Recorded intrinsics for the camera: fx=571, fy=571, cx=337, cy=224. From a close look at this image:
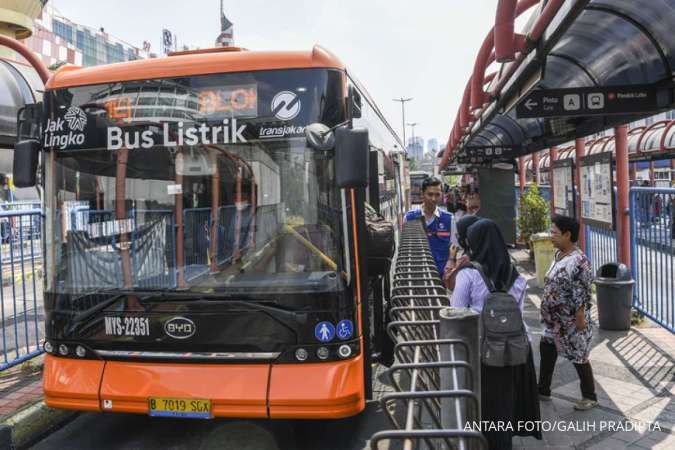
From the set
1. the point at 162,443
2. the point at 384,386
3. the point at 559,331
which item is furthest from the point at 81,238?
the point at 559,331

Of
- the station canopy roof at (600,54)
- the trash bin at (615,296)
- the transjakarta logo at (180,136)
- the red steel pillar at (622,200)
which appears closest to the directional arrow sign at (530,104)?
the station canopy roof at (600,54)

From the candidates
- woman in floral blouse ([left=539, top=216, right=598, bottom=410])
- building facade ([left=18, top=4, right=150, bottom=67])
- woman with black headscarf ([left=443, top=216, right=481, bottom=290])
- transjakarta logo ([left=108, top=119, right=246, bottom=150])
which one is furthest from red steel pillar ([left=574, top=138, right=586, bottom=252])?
building facade ([left=18, top=4, right=150, bottom=67])

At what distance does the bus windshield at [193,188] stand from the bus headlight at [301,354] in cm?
43

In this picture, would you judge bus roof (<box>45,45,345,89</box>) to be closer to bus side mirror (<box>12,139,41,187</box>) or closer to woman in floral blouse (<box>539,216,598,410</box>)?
bus side mirror (<box>12,139,41,187</box>)

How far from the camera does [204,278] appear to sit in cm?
423

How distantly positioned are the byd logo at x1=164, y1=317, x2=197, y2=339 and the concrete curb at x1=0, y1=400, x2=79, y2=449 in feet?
5.29

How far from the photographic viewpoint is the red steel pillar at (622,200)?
755 centimetres

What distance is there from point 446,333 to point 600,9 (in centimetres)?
429

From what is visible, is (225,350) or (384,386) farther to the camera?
(384,386)

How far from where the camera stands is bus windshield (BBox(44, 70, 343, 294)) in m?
4.15

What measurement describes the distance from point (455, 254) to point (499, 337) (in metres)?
2.58

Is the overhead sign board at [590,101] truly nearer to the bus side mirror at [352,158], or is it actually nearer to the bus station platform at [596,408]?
the bus station platform at [596,408]

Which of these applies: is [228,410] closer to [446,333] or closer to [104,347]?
[104,347]

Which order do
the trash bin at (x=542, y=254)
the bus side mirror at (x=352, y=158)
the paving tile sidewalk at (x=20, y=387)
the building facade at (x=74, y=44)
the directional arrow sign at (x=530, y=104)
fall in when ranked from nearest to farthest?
the bus side mirror at (x=352, y=158) → the paving tile sidewalk at (x=20, y=387) → the directional arrow sign at (x=530, y=104) → the trash bin at (x=542, y=254) → the building facade at (x=74, y=44)
